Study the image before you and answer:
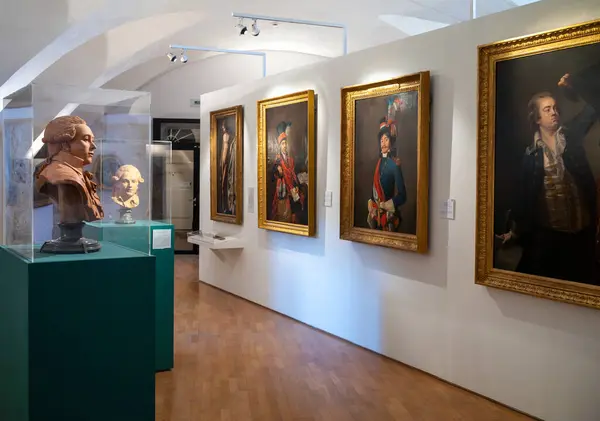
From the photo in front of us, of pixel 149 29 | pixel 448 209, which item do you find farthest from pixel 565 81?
pixel 149 29

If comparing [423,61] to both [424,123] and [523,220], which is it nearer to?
[424,123]

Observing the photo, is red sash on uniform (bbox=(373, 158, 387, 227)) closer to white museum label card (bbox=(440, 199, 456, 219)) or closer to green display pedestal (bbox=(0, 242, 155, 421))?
white museum label card (bbox=(440, 199, 456, 219))

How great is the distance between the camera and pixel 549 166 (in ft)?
Result: 16.3

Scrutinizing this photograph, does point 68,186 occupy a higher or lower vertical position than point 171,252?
higher

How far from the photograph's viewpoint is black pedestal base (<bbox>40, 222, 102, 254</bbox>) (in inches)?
161

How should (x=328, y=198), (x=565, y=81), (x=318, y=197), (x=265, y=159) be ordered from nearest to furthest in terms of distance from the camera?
(x=565, y=81) < (x=328, y=198) < (x=318, y=197) < (x=265, y=159)

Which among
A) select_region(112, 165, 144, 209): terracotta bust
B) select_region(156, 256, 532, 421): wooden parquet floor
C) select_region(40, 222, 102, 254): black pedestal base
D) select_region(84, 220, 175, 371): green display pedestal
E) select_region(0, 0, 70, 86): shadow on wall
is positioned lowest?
select_region(156, 256, 532, 421): wooden parquet floor

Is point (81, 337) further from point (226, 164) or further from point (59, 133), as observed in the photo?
point (226, 164)

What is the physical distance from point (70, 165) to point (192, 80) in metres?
12.7

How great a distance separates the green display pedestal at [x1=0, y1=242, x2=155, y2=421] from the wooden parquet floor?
120 cm

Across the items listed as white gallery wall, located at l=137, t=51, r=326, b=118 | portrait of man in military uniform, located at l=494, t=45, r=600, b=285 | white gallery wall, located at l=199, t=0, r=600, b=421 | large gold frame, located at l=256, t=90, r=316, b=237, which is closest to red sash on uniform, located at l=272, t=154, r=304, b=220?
large gold frame, located at l=256, t=90, r=316, b=237

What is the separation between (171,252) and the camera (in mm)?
6309

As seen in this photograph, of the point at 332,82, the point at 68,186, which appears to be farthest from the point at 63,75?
the point at 68,186

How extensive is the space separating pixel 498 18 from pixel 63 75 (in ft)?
25.8
